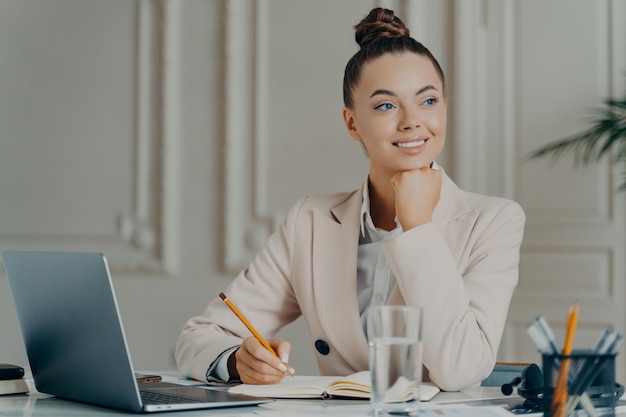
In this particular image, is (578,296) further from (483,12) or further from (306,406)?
(306,406)

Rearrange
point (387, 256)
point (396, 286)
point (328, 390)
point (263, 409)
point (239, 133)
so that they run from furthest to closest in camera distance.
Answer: point (239, 133) → point (396, 286) → point (387, 256) → point (328, 390) → point (263, 409)

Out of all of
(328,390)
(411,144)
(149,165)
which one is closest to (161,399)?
(328,390)

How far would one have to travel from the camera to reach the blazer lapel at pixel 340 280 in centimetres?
184

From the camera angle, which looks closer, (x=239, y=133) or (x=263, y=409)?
(x=263, y=409)

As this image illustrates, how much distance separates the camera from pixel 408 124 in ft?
6.07

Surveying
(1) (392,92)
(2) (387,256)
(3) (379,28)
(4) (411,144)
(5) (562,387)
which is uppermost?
(3) (379,28)

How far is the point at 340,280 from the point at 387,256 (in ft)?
0.96

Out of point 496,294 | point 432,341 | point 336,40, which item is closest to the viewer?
point 432,341

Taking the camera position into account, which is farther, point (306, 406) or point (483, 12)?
point (483, 12)

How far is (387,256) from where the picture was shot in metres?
1.61

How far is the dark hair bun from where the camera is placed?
6.59 ft

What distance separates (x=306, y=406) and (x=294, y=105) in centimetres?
245

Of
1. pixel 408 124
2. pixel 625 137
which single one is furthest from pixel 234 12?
pixel 408 124

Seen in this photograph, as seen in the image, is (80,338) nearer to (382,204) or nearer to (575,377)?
(575,377)
